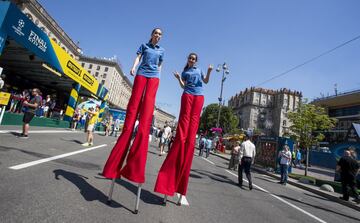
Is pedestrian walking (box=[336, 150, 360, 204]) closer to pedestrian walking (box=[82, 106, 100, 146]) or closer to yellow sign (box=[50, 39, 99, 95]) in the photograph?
pedestrian walking (box=[82, 106, 100, 146])

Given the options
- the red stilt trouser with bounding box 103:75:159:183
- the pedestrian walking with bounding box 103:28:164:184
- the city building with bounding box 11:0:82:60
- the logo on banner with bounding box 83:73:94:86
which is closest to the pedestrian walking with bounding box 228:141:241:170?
the pedestrian walking with bounding box 103:28:164:184

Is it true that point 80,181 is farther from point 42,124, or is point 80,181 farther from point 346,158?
point 42,124

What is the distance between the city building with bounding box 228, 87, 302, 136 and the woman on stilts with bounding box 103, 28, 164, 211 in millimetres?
92550

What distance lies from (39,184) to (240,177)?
617 cm

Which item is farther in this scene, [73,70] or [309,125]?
[73,70]

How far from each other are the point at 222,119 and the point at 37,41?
6657 cm

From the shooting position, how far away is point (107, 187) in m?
3.95

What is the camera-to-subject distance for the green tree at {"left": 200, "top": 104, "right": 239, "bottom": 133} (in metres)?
75.9

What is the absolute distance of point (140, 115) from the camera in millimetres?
A: 3420

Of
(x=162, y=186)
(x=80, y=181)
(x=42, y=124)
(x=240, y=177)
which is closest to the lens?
(x=162, y=186)

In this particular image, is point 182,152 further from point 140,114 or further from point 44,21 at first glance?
point 44,21

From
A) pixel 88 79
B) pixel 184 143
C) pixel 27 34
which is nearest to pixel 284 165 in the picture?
pixel 184 143

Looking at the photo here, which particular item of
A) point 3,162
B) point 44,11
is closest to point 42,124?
point 3,162

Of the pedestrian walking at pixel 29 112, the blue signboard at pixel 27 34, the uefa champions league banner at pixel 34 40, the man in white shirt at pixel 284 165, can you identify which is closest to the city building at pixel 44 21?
the uefa champions league banner at pixel 34 40
